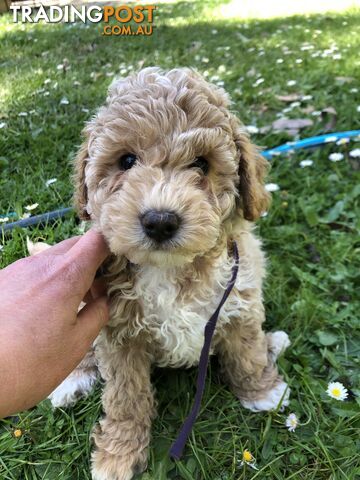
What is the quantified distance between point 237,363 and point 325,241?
1.34m

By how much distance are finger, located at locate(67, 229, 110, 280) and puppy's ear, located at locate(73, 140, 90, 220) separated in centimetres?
24

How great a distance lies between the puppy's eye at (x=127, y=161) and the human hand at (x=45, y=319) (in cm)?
30

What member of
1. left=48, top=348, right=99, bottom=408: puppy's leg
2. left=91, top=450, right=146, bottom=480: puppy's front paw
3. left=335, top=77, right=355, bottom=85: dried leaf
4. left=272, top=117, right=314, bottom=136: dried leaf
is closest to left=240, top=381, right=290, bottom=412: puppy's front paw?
left=91, top=450, right=146, bottom=480: puppy's front paw

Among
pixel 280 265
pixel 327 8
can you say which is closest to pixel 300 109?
pixel 280 265

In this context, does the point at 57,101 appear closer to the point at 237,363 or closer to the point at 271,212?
the point at 271,212

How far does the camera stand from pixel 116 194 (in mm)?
1880

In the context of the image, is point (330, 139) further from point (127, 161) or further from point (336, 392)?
point (127, 161)

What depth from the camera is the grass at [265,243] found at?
2.30m

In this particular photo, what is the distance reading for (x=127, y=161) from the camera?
6.46 ft

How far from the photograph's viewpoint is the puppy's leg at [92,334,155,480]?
7.27 feet

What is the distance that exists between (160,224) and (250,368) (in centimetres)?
115

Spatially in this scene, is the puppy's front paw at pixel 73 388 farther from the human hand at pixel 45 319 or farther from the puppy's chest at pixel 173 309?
the human hand at pixel 45 319

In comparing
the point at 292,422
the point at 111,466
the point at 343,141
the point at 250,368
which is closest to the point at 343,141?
the point at 343,141
